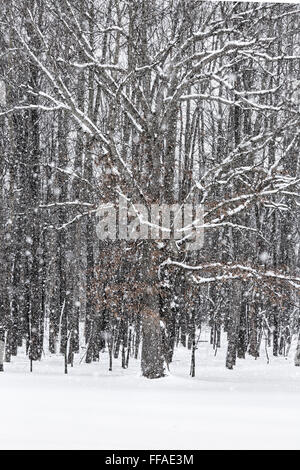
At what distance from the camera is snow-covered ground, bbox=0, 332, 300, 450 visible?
6.16 metres

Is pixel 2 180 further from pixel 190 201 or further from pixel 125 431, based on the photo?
pixel 125 431

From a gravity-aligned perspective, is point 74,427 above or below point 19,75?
below

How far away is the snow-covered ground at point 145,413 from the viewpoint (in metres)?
6.16

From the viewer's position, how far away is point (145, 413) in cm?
757

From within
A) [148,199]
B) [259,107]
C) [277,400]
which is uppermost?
[259,107]

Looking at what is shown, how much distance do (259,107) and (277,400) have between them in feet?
17.3

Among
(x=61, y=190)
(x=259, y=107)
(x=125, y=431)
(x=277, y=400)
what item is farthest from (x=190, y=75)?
(x=61, y=190)
